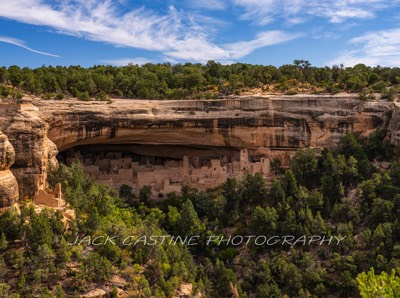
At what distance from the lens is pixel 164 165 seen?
109 feet

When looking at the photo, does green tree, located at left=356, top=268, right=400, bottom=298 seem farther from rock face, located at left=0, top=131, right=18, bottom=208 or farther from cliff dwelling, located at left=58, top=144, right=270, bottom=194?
cliff dwelling, located at left=58, top=144, right=270, bottom=194

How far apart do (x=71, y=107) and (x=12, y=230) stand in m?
10.5

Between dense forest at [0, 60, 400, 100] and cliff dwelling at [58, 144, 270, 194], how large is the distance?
3.99m

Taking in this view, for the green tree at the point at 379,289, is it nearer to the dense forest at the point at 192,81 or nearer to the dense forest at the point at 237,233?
the dense forest at the point at 237,233

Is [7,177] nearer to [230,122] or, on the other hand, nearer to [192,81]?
[230,122]

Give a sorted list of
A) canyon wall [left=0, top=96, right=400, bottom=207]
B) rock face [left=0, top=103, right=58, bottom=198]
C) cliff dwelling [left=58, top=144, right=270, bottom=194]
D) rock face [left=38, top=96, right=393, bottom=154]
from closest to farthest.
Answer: rock face [left=0, top=103, right=58, bottom=198] → canyon wall [left=0, top=96, right=400, bottom=207] → rock face [left=38, top=96, right=393, bottom=154] → cliff dwelling [left=58, top=144, right=270, bottom=194]

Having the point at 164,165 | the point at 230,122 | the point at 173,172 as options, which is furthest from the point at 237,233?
the point at 164,165

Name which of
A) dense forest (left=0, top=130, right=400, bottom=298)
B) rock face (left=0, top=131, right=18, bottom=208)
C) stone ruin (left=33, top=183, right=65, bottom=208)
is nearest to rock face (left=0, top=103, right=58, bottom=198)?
stone ruin (left=33, top=183, right=65, bottom=208)

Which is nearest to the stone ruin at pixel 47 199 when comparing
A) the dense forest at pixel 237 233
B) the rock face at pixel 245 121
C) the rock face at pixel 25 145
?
the rock face at pixel 25 145

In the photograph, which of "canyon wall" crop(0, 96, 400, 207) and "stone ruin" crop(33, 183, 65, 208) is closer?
"stone ruin" crop(33, 183, 65, 208)

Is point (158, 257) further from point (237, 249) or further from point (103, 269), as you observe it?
point (237, 249)

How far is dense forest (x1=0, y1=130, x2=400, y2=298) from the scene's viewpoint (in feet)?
60.3

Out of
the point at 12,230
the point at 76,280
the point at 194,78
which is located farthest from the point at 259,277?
the point at 194,78

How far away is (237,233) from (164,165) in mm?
8607
